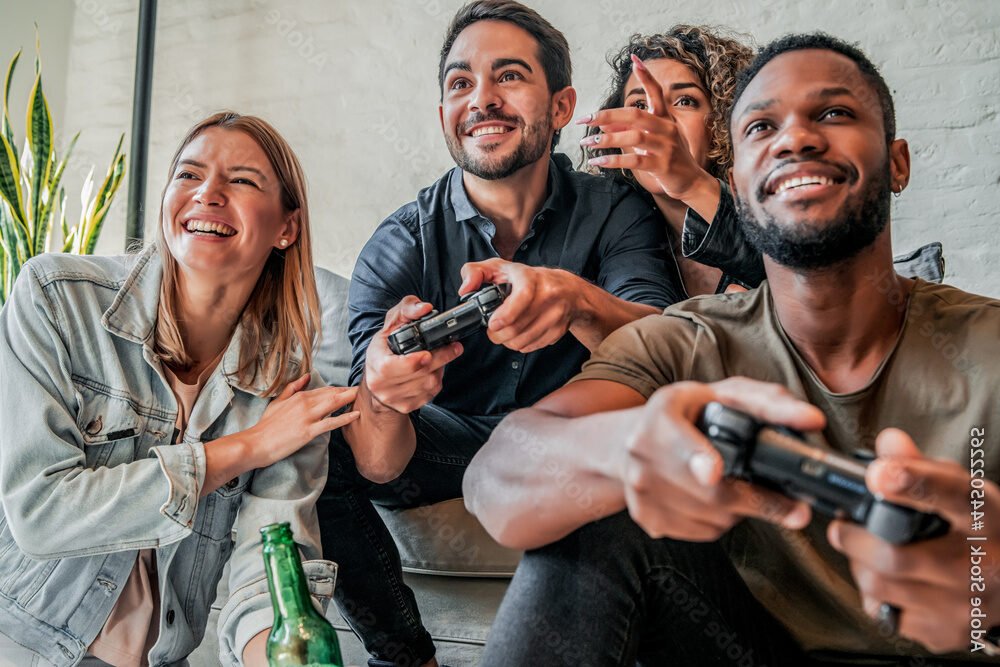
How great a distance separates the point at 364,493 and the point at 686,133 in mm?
912

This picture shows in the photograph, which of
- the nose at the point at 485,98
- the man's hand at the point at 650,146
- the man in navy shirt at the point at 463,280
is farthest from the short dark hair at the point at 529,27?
the man's hand at the point at 650,146

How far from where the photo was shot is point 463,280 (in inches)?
55.1

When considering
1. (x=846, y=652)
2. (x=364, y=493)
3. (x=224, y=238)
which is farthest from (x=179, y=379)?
(x=846, y=652)

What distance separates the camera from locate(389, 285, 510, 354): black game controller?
1.22m

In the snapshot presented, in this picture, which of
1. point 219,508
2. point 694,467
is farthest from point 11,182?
point 694,467

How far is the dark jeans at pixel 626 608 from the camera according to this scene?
0.85 metres

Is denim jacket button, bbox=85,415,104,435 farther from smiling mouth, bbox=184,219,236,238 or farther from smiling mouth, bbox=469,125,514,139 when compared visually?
smiling mouth, bbox=469,125,514,139

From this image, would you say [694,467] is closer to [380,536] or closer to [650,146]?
[650,146]

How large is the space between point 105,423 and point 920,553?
40.4 inches

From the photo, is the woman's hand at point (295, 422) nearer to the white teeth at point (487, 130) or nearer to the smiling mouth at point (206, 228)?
the smiling mouth at point (206, 228)

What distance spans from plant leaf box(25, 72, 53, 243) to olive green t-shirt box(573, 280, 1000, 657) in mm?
2036

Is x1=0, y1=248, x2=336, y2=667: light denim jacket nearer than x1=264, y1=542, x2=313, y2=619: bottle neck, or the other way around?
x1=264, y1=542, x2=313, y2=619: bottle neck

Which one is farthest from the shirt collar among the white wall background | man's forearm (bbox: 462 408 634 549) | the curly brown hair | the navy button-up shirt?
man's forearm (bbox: 462 408 634 549)

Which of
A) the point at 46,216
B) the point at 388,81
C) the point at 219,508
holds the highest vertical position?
the point at 388,81
